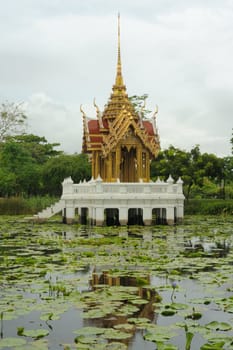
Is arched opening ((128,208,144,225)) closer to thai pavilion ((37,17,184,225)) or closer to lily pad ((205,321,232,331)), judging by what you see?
thai pavilion ((37,17,184,225))

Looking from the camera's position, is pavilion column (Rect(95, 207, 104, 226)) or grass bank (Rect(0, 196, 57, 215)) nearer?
pavilion column (Rect(95, 207, 104, 226))

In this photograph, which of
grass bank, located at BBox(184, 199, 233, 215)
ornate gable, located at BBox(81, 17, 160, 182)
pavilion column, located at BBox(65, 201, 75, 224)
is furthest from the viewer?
grass bank, located at BBox(184, 199, 233, 215)

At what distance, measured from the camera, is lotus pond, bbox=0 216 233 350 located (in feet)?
20.9

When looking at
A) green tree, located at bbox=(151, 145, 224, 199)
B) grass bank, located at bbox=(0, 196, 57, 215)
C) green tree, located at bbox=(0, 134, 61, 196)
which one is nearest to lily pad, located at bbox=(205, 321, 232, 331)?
green tree, located at bbox=(151, 145, 224, 199)

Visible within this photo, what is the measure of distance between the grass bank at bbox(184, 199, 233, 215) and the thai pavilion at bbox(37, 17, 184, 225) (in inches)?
205

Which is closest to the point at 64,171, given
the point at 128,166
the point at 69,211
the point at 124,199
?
the point at 128,166

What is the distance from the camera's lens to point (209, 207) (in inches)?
1268

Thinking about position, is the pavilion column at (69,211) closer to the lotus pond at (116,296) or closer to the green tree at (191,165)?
the lotus pond at (116,296)

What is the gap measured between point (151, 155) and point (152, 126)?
2.31 metres

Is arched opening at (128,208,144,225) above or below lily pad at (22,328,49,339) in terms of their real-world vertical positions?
above

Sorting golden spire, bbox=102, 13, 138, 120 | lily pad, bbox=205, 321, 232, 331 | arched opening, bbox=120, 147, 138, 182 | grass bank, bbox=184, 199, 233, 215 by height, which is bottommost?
lily pad, bbox=205, 321, 232, 331

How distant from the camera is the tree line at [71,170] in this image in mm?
33969

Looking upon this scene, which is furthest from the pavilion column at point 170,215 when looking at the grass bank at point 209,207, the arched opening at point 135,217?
the grass bank at point 209,207

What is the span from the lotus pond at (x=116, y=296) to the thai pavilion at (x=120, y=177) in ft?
28.8
